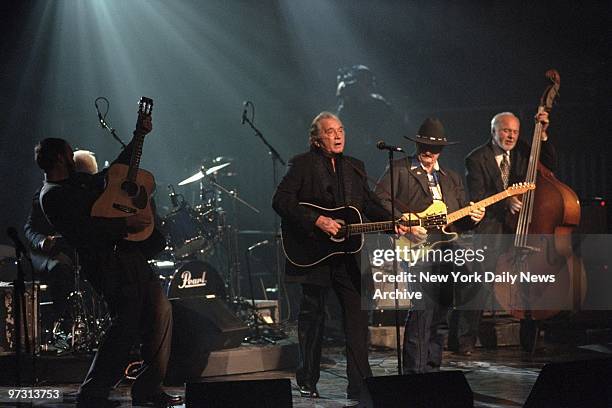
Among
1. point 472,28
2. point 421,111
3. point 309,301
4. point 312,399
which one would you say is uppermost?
point 472,28

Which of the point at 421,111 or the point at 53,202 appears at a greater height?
the point at 421,111

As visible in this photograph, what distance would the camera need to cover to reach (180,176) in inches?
576

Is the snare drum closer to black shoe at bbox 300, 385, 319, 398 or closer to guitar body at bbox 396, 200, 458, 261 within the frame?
guitar body at bbox 396, 200, 458, 261

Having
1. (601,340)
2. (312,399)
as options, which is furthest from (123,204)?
(601,340)

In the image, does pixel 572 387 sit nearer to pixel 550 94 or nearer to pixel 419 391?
pixel 419 391

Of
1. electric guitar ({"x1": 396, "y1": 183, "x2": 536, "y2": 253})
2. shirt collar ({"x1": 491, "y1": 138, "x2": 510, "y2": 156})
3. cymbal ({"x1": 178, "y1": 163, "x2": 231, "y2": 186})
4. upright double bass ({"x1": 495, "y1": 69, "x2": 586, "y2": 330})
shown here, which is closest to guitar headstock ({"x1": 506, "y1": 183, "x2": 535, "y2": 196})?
electric guitar ({"x1": 396, "y1": 183, "x2": 536, "y2": 253})

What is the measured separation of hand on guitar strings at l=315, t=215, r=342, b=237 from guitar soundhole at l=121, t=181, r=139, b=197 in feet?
4.56

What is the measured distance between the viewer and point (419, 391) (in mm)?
5051

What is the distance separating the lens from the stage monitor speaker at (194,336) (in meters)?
8.18

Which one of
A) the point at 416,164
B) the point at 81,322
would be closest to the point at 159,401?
the point at 81,322

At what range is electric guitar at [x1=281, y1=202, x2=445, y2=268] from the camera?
7.04 meters

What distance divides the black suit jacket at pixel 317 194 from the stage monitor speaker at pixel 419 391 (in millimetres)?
2046

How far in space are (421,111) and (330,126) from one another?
762cm

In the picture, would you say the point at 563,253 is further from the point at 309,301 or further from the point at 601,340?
the point at 309,301
